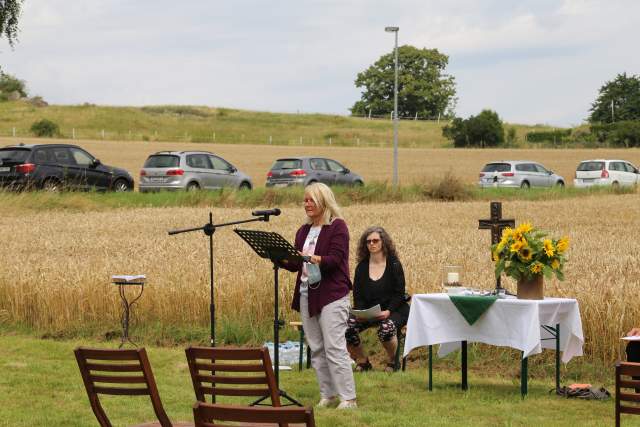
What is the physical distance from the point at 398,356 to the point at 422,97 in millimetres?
108105

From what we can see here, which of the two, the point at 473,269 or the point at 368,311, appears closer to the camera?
the point at 368,311

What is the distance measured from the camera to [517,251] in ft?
31.7

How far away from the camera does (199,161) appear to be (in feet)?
112

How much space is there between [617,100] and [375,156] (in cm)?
4400

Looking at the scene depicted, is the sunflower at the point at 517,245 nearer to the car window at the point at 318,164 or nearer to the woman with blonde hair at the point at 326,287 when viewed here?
the woman with blonde hair at the point at 326,287

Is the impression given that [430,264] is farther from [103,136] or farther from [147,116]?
[147,116]

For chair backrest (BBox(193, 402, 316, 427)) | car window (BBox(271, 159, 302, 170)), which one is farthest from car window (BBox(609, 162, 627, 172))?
chair backrest (BBox(193, 402, 316, 427))

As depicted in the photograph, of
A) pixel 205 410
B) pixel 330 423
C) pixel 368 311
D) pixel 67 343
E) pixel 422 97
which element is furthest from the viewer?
pixel 422 97

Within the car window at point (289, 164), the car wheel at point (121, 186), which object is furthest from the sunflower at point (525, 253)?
the car window at point (289, 164)

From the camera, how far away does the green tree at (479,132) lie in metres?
82.6

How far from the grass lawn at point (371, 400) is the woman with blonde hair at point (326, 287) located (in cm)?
35

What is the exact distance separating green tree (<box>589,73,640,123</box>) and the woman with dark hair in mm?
95563

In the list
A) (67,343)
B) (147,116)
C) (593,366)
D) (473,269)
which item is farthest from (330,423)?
(147,116)

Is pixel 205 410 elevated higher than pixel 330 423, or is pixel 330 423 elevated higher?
pixel 205 410
